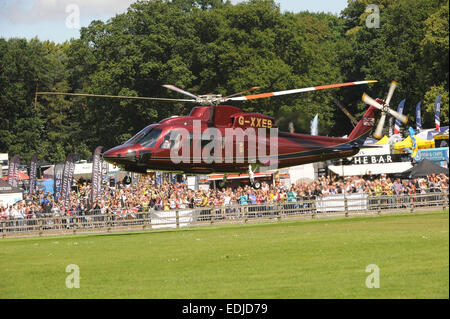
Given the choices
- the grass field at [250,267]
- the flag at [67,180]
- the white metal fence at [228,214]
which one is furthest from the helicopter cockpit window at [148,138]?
the flag at [67,180]

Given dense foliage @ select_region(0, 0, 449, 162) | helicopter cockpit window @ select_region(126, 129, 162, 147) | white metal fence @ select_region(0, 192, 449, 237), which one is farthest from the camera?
dense foliage @ select_region(0, 0, 449, 162)

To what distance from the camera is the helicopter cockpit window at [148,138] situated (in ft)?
121

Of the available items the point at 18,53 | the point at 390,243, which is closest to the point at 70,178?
the point at 390,243

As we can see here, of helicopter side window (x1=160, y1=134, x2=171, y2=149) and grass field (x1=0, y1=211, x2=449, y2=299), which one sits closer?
grass field (x1=0, y1=211, x2=449, y2=299)

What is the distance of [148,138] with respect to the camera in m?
37.0

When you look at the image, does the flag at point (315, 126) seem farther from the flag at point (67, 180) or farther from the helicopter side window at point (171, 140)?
the flag at point (67, 180)

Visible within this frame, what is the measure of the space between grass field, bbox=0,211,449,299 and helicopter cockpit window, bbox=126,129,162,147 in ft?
19.6

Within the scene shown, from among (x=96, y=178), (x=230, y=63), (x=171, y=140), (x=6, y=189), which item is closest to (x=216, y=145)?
(x=171, y=140)

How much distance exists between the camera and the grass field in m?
17.6

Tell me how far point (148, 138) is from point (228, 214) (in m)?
12.1

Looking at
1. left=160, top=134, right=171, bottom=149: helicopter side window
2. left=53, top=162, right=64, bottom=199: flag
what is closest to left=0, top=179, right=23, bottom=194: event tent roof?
left=53, top=162, right=64, bottom=199: flag

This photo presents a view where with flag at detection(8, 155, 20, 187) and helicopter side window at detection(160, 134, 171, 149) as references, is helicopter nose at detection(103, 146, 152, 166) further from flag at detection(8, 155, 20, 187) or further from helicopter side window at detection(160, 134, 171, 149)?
flag at detection(8, 155, 20, 187)

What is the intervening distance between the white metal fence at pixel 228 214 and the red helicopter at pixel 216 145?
250 inches

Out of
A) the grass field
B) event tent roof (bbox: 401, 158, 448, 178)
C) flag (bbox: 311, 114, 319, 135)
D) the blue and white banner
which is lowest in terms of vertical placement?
the grass field
